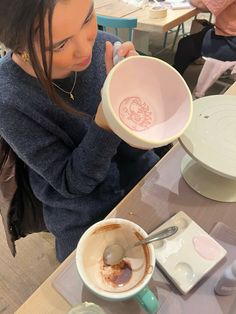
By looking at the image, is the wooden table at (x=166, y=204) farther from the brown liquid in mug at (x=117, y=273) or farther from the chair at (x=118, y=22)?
the chair at (x=118, y=22)

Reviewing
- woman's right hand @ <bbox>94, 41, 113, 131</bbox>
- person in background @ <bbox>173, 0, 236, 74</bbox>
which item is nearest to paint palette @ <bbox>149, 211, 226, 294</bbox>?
woman's right hand @ <bbox>94, 41, 113, 131</bbox>

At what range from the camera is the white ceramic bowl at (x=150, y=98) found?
570 millimetres

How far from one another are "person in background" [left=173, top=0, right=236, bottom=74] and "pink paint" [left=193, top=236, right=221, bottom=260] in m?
1.61

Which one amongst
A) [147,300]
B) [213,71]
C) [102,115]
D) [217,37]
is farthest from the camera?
[217,37]

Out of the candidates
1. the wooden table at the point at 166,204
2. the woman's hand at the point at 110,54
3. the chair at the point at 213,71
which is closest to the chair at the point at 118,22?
the chair at the point at 213,71

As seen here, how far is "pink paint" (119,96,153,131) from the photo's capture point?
639 mm

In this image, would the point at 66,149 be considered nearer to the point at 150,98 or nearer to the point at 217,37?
the point at 150,98

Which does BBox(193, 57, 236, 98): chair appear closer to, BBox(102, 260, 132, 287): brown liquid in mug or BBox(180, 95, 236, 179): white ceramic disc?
BBox(180, 95, 236, 179): white ceramic disc

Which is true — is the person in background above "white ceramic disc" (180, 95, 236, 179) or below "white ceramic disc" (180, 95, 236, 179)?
below

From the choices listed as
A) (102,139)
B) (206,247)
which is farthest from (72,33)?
(206,247)

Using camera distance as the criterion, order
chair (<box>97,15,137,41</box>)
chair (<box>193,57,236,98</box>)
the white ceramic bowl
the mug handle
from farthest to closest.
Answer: chair (<box>193,57,236,98</box>) → chair (<box>97,15,137,41</box>) → the white ceramic bowl → the mug handle

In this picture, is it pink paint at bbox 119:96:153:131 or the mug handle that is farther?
pink paint at bbox 119:96:153:131

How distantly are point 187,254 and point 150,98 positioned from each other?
333 millimetres

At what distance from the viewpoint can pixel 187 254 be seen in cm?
55
